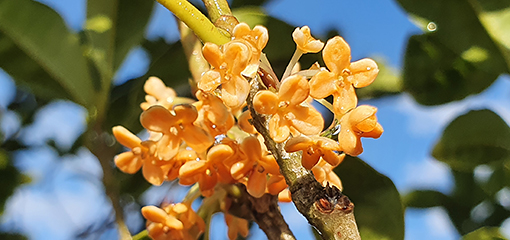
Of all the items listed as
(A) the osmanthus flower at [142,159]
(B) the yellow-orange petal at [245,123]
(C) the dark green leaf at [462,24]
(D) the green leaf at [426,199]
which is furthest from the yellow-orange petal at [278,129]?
(D) the green leaf at [426,199]

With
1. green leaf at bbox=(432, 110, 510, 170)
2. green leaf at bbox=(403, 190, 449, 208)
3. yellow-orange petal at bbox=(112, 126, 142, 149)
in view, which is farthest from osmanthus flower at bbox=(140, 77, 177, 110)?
green leaf at bbox=(403, 190, 449, 208)

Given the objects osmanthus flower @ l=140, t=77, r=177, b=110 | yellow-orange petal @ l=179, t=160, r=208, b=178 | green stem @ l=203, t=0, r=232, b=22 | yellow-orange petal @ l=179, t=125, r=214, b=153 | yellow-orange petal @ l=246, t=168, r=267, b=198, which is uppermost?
green stem @ l=203, t=0, r=232, b=22

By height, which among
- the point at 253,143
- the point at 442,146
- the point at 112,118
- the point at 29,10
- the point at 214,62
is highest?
the point at 214,62

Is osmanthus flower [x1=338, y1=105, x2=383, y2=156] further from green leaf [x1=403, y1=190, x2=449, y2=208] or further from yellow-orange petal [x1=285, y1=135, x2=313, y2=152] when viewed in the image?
green leaf [x1=403, y1=190, x2=449, y2=208]

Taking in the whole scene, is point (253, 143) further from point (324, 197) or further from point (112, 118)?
point (112, 118)

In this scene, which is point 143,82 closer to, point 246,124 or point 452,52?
point 246,124

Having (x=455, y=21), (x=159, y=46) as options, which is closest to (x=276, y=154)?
(x=455, y=21)
